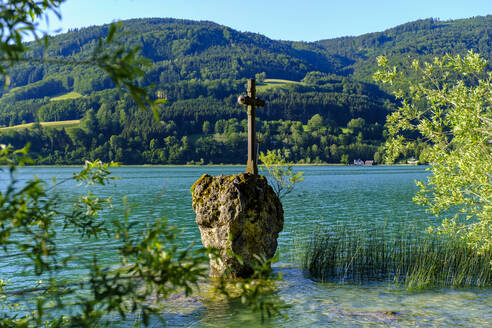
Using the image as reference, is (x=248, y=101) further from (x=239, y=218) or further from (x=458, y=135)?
(x=458, y=135)

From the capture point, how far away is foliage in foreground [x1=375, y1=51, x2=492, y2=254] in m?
7.61

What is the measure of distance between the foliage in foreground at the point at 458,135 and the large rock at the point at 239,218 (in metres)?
3.21

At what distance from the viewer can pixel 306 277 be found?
1091 centimetres

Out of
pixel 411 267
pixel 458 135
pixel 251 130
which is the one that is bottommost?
pixel 411 267

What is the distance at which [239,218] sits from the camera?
9.38 metres

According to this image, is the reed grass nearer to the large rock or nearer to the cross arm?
the large rock

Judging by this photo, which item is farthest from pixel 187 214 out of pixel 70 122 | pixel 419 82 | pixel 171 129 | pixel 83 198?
pixel 70 122

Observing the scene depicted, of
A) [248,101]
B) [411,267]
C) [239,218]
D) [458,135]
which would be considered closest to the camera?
[458,135]

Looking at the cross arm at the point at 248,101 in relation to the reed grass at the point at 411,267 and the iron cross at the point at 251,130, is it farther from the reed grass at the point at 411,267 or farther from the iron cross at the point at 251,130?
the reed grass at the point at 411,267

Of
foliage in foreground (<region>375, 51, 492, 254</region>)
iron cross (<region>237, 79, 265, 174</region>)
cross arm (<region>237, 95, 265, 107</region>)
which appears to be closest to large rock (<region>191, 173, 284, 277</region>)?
iron cross (<region>237, 79, 265, 174</region>)

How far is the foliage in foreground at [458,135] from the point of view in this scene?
7613 millimetres

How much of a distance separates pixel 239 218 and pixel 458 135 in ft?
15.5

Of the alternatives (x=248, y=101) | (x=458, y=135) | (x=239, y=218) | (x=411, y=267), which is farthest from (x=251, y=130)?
(x=411, y=267)

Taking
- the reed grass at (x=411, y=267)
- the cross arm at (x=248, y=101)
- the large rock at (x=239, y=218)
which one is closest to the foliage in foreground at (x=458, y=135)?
the reed grass at (x=411, y=267)
